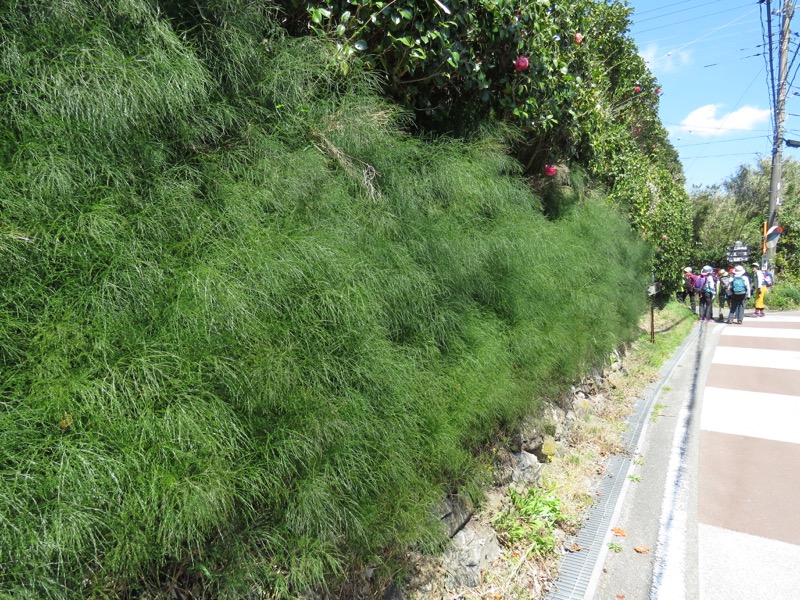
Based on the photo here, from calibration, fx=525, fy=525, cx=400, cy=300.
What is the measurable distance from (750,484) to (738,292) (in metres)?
12.1

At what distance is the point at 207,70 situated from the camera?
8.86ft

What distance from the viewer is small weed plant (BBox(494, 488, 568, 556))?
12.4ft

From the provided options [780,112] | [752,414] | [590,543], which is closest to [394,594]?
[590,543]

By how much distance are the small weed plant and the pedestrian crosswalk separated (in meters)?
0.99

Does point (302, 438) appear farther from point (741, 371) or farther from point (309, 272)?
point (741, 371)

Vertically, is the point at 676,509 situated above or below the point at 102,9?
below

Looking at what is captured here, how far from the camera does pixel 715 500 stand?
175 inches

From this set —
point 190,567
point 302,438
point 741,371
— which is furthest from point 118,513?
point 741,371

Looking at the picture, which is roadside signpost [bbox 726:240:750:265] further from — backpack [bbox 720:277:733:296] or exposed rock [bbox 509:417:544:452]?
exposed rock [bbox 509:417:544:452]

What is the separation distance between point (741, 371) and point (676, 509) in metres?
5.45

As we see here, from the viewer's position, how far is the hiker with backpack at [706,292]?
630 inches

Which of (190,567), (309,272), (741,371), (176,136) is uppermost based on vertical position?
(176,136)

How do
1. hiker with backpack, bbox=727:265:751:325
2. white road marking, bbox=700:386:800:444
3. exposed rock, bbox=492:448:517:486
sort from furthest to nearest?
hiker with backpack, bbox=727:265:751:325, white road marking, bbox=700:386:800:444, exposed rock, bbox=492:448:517:486

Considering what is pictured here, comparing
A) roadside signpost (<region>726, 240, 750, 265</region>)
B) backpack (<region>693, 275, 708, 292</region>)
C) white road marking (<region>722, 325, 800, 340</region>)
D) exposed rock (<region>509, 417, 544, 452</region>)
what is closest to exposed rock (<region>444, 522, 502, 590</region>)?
exposed rock (<region>509, 417, 544, 452</region>)
